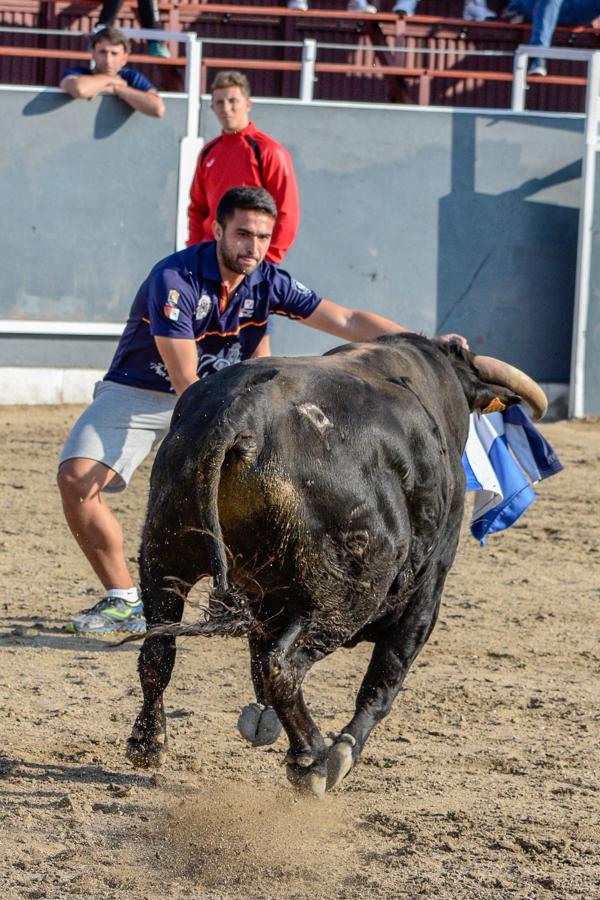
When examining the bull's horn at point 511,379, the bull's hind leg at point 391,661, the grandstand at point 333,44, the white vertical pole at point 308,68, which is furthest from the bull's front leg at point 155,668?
the grandstand at point 333,44

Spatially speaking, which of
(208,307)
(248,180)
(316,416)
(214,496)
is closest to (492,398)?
(208,307)

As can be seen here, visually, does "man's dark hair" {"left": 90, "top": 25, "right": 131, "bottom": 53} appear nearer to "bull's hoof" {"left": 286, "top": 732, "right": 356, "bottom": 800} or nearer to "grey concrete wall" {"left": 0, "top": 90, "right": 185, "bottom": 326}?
"grey concrete wall" {"left": 0, "top": 90, "right": 185, "bottom": 326}

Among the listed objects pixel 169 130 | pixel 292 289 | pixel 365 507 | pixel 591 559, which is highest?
pixel 169 130

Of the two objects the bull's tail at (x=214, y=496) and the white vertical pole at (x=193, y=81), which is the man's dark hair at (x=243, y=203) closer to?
the bull's tail at (x=214, y=496)

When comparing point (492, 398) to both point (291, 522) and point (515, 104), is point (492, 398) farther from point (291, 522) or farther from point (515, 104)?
point (515, 104)

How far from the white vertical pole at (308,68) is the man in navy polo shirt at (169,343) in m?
6.16

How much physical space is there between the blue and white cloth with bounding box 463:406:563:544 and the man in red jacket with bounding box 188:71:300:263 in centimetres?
255

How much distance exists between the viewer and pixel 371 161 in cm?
1128

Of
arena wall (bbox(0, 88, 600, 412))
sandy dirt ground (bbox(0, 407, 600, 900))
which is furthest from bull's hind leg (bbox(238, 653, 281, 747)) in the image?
arena wall (bbox(0, 88, 600, 412))

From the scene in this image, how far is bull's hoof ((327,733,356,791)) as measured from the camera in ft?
12.2

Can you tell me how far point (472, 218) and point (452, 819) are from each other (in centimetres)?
818

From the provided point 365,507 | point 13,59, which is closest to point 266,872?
point 365,507

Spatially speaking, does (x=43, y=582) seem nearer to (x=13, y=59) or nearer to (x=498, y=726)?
(x=498, y=726)

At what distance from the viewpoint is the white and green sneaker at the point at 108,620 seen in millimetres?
5617
